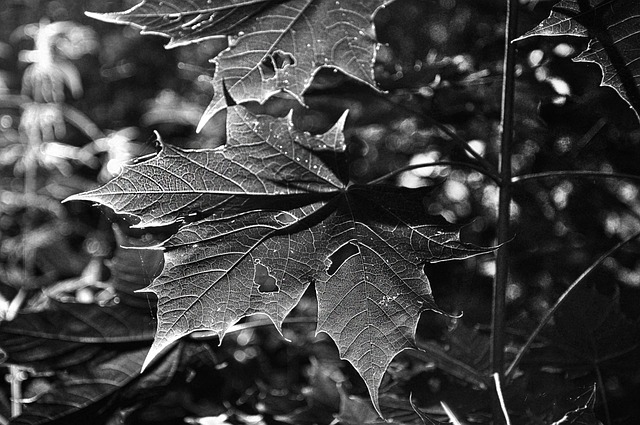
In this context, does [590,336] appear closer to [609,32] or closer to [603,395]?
[603,395]

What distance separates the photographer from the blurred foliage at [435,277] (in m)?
0.82

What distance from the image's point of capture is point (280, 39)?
72cm

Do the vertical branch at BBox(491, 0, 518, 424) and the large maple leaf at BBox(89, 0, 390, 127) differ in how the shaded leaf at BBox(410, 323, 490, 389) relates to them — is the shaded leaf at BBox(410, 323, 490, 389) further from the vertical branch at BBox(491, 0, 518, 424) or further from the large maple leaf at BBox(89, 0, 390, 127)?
the large maple leaf at BBox(89, 0, 390, 127)

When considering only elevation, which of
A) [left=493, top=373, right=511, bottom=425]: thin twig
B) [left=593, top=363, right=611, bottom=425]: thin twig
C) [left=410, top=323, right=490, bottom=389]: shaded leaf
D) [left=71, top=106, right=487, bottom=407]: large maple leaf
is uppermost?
[left=71, top=106, right=487, bottom=407]: large maple leaf

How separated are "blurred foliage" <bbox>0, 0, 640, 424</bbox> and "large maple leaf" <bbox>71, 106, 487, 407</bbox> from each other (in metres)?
0.08

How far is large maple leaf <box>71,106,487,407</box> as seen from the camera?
0.61 m

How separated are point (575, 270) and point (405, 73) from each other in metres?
0.41

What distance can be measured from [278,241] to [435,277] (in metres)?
0.55

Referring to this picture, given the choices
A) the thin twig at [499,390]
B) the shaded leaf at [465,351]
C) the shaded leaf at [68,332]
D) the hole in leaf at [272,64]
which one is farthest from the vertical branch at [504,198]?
the shaded leaf at [68,332]

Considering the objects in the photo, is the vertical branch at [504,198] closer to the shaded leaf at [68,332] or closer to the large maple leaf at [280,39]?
the large maple leaf at [280,39]

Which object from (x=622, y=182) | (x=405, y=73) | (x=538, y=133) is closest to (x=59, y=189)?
(x=405, y=73)

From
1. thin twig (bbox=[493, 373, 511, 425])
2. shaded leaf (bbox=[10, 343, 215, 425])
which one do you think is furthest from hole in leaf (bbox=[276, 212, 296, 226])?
shaded leaf (bbox=[10, 343, 215, 425])

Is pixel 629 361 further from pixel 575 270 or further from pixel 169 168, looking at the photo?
pixel 169 168

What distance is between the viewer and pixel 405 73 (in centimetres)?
93
